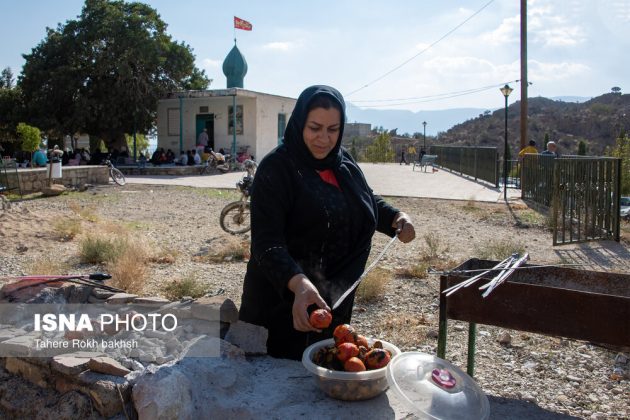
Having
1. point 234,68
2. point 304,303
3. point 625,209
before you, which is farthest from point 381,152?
point 304,303

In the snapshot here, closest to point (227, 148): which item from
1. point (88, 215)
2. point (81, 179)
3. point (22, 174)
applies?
point (81, 179)

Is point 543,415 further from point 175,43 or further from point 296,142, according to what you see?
point 175,43

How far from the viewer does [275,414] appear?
7.32ft

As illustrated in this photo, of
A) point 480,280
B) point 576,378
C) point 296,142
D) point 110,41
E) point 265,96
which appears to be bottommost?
point 576,378

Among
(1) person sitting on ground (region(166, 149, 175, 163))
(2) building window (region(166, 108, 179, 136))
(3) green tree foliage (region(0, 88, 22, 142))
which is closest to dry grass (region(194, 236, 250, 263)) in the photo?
(1) person sitting on ground (region(166, 149, 175, 163))

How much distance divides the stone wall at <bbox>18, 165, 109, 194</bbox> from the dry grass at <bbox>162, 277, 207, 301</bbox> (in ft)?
33.7

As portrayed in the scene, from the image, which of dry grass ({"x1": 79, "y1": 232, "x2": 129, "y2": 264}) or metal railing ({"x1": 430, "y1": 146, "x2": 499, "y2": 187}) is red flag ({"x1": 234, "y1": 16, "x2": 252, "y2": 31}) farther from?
dry grass ({"x1": 79, "y1": 232, "x2": 129, "y2": 264})

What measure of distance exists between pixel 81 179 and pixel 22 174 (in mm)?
2580

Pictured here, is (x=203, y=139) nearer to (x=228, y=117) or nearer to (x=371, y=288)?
(x=228, y=117)

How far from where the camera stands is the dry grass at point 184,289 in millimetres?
5422

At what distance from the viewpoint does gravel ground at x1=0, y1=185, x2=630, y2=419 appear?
371 centimetres

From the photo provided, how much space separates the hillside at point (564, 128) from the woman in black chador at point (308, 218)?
51500 millimetres

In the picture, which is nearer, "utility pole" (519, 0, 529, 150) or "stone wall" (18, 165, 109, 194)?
"stone wall" (18, 165, 109, 194)

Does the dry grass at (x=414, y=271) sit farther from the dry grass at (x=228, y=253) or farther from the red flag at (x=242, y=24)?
the red flag at (x=242, y=24)
